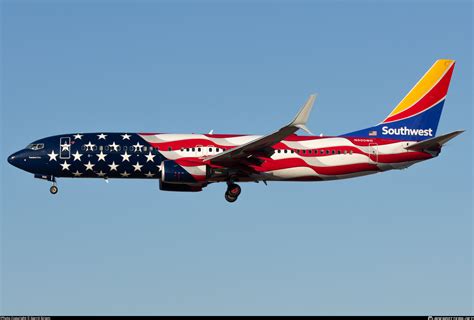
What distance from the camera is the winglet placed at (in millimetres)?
57062

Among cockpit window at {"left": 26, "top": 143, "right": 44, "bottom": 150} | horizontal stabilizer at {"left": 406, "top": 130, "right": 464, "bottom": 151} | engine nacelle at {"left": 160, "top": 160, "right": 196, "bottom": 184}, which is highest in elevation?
cockpit window at {"left": 26, "top": 143, "right": 44, "bottom": 150}

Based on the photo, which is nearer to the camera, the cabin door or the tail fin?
the cabin door

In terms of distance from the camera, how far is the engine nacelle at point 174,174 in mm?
62781

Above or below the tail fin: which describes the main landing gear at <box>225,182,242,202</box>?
below

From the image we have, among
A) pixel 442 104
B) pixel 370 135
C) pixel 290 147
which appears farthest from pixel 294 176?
pixel 442 104

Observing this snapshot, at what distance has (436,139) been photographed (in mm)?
64938

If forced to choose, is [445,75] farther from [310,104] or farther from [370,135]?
[310,104]

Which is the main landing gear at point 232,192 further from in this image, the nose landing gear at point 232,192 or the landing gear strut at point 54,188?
the landing gear strut at point 54,188

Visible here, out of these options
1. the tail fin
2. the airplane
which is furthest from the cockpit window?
the tail fin

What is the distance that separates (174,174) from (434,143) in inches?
726

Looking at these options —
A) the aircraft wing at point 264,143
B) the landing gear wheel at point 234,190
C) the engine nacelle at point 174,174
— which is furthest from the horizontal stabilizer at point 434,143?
the engine nacelle at point 174,174

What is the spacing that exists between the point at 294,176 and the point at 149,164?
33.5 feet

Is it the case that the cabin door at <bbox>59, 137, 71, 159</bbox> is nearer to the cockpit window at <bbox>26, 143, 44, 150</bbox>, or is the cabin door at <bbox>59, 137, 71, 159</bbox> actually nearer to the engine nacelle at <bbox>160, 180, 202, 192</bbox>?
the cockpit window at <bbox>26, 143, 44, 150</bbox>

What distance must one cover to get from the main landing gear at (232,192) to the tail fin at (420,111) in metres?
9.97
